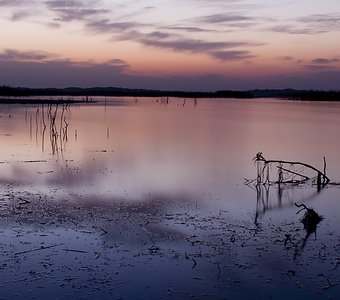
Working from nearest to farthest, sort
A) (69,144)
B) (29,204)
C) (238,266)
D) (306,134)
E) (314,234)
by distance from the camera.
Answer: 1. (238,266)
2. (314,234)
3. (29,204)
4. (69,144)
5. (306,134)

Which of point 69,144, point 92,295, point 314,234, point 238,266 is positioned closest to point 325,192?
point 314,234

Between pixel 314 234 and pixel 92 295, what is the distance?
13.2 ft

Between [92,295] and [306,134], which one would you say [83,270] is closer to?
[92,295]

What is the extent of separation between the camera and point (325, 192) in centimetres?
1120

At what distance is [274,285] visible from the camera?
18.4 ft

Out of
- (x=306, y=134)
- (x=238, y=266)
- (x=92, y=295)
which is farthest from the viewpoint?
(x=306, y=134)

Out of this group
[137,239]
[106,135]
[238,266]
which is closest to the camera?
[238,266]

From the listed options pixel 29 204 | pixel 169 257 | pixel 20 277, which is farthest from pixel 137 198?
pixel 20 277

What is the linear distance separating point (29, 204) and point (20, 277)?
3516 mm

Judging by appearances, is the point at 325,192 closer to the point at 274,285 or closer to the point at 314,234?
the point at 314,234

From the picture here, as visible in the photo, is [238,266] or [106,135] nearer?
[238,266]

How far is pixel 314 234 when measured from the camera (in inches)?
304

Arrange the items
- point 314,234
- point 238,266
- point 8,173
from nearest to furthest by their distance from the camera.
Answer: point 238,266, point 314,234, point 8,173

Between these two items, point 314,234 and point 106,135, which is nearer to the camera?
point 314,234
